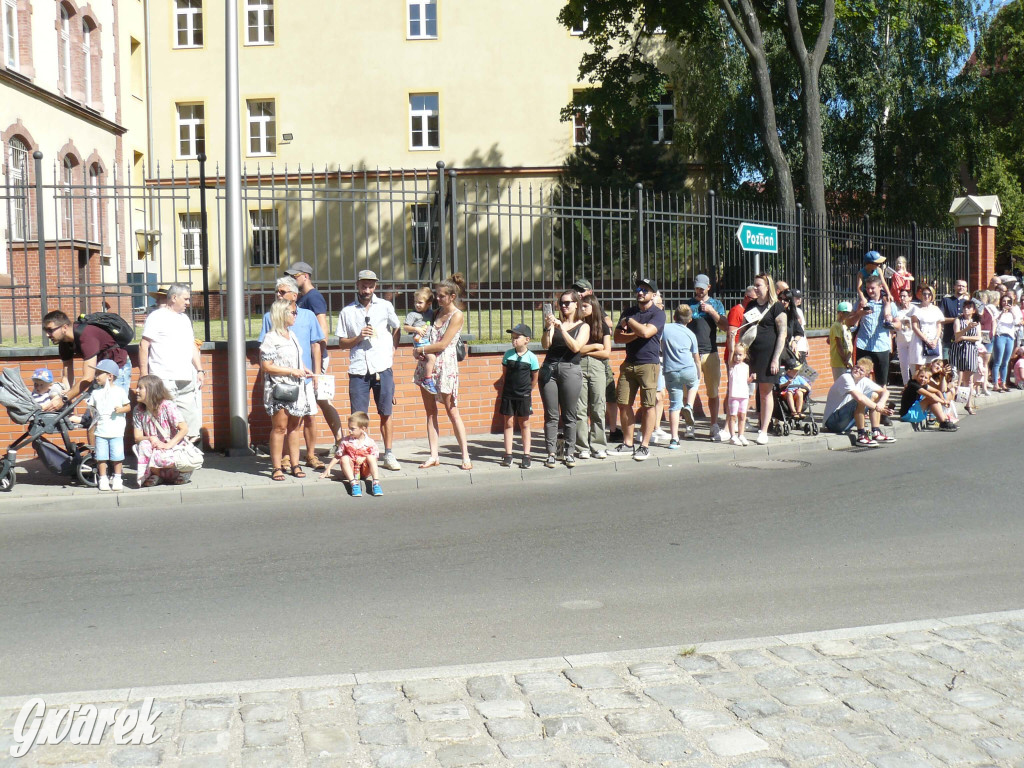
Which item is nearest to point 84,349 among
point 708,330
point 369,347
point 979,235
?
point 369,347

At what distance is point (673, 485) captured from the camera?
10500 millimetres

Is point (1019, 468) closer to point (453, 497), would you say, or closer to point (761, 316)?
point (761, 316)

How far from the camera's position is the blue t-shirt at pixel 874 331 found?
14.3 m

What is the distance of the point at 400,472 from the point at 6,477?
12.1 feet

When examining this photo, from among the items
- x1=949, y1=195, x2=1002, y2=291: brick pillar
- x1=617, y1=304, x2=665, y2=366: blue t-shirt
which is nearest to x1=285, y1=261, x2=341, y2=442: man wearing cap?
x1=617, y1=304, x2=665, y2=366: blue t-shirt

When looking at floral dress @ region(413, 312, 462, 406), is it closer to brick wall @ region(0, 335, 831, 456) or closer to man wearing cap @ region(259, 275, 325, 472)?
man wearing cap @ region(259, 275, 325, 472)

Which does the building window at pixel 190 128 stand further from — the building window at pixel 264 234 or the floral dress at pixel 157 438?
the floral dress at pixel 157 438

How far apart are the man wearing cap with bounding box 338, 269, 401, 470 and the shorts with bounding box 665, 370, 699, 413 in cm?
351

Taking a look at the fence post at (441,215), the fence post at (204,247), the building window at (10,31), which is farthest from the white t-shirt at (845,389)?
the building window at (10,31)

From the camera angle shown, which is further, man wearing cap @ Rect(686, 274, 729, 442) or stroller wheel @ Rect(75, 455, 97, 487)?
man wearing cap @ Rect(686, 274, 729, 442)

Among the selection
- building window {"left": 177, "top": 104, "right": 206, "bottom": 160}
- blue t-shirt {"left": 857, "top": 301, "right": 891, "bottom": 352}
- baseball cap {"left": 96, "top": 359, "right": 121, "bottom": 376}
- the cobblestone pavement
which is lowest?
the cobblestone pavement

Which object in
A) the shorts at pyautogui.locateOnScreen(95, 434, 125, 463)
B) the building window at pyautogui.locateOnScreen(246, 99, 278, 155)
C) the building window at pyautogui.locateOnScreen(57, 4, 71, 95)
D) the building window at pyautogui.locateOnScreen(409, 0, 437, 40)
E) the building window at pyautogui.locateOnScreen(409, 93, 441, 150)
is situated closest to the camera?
the shorts at pyautogui.locateOnScreen(95, 434, 125, 463)

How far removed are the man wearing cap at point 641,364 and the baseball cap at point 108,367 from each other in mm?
5376

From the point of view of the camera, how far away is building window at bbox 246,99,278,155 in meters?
38.9
